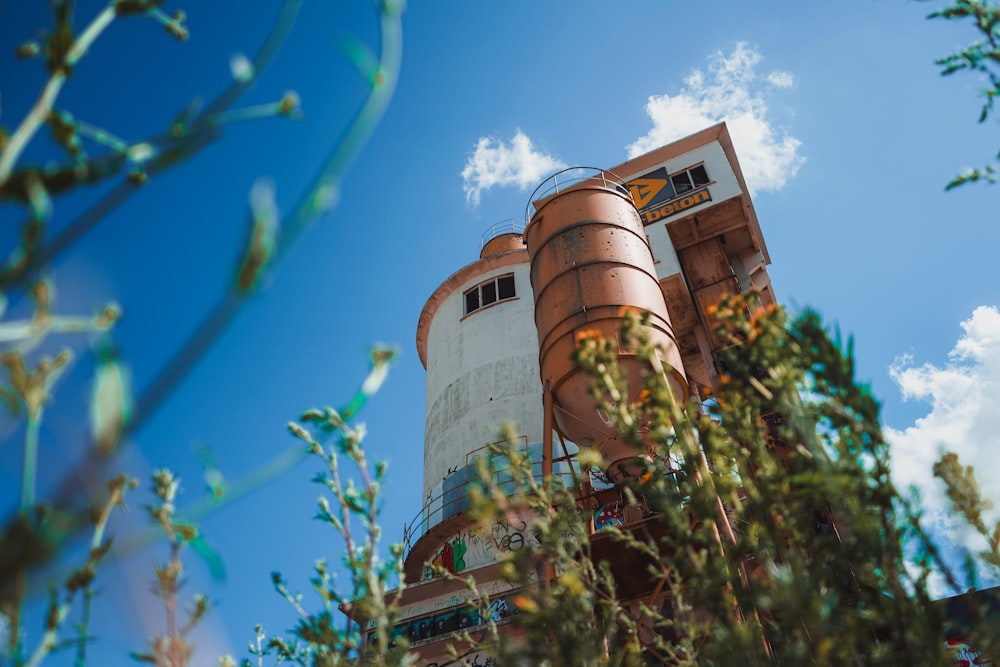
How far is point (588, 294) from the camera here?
854 cm

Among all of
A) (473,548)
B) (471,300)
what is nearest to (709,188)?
(471,300)

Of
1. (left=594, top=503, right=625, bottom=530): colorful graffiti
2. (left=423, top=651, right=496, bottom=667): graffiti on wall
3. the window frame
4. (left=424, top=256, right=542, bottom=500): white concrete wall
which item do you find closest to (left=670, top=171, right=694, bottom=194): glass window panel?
(left=424, top=256, right=542, bottom=500): white concrete wall

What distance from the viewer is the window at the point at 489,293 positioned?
17.1 meters

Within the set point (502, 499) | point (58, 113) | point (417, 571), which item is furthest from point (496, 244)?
point (58, 113)

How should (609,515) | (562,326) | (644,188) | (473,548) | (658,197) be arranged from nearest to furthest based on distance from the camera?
(562,326)
(609,515)
(473,548)
(658,197)
(644,188)

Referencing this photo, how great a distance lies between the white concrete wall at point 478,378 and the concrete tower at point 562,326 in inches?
1.4

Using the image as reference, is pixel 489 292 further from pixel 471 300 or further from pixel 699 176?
pixel 699 176

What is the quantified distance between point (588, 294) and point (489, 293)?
8939 millimetres

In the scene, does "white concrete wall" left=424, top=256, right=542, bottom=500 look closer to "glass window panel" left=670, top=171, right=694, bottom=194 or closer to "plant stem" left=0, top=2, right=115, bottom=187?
"glass window panel" left=670, top=171, right=694, bottom=194

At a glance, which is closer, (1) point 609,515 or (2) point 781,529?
(2) point 781,529

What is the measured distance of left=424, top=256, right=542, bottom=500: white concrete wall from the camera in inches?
558

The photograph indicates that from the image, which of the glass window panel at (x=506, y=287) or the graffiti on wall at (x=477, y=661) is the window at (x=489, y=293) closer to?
the glass window panel at (x=506, y=287)

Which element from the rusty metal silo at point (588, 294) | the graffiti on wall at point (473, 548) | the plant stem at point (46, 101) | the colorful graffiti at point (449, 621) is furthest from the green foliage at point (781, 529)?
the graffiti on wall at point (473, 548)

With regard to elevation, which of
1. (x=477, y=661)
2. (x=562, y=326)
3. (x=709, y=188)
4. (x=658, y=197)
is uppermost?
(x=658, y=197)
